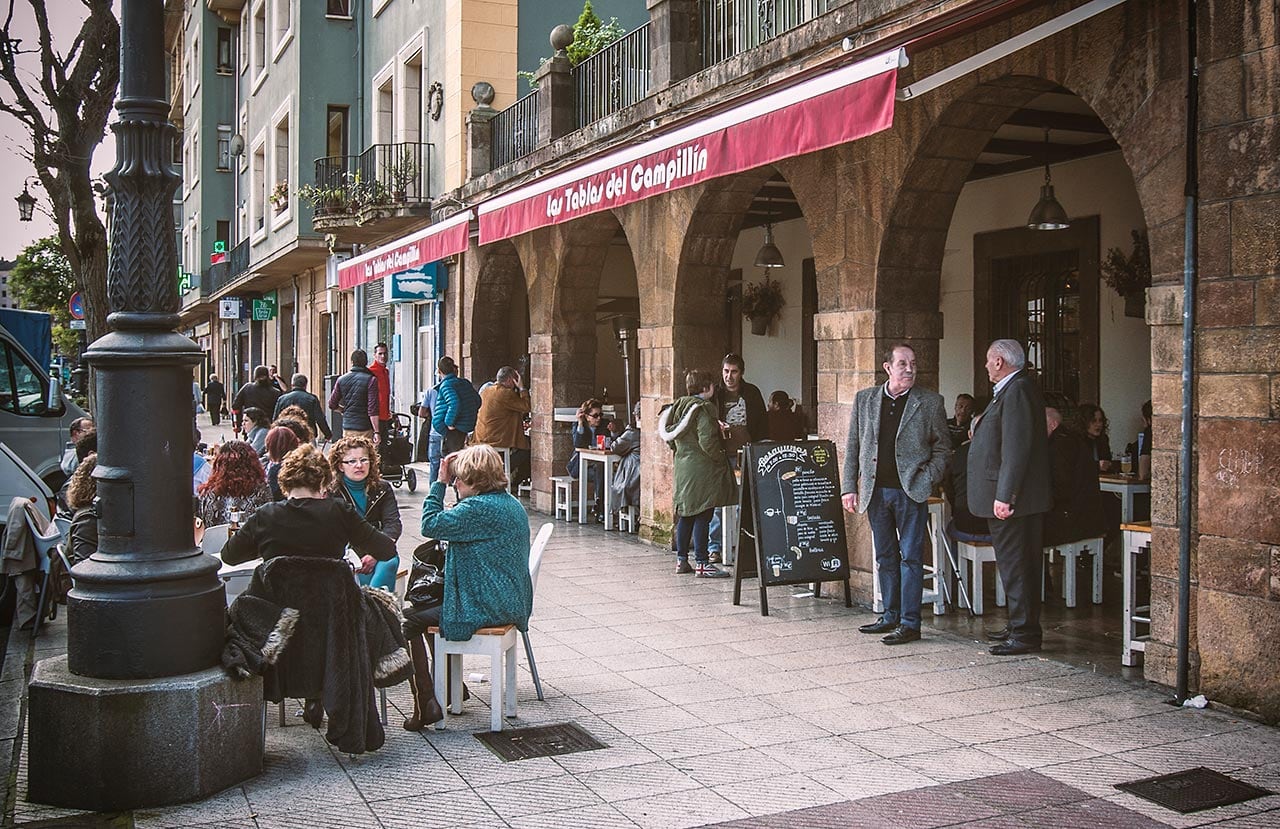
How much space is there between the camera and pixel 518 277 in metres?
16.9

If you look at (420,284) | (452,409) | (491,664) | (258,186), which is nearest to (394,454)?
(452,409)

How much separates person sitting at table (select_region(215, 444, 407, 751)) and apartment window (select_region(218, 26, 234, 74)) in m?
35.7

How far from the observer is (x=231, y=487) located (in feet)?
23.1

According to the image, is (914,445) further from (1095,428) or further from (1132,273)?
(1132,273)

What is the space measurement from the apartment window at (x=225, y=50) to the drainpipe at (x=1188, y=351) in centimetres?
3612

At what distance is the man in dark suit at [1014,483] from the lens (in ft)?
23.4

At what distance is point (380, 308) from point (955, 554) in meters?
15.7

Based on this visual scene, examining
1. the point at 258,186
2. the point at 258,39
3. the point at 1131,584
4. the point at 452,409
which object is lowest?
the point at 1131,584

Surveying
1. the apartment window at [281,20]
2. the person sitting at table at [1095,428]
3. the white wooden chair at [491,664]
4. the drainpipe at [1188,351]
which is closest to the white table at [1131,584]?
the drainpipe at [1188,351]

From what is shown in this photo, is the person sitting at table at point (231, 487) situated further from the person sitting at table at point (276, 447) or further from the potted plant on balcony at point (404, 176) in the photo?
the potted plant on balcony at point (404, 176)

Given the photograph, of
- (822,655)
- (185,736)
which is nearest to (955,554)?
(822,655)

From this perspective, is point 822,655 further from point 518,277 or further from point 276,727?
Answer: point 518,277

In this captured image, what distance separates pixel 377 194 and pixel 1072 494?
1344 centimetres

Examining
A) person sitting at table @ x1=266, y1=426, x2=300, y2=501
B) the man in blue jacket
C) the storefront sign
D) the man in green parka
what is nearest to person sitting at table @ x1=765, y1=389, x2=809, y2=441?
the man in green parka
